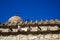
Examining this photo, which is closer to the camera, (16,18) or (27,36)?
(27,36)

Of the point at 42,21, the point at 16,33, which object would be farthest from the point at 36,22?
the point at 16,33

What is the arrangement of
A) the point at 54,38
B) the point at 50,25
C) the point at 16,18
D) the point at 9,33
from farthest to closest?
the point at 16,18, the point at 50,25, the point at 9,33, the point at 54,38

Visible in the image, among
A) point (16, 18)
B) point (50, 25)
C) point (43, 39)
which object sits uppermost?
point (16, 18)

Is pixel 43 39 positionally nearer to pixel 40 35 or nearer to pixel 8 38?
pixel 40 35

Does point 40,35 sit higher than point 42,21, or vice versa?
point 42,21

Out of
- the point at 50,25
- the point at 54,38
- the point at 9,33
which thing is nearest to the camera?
the point at 54,38

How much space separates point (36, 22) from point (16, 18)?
199 inches

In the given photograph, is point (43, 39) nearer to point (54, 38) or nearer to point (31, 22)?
point (54, 38)

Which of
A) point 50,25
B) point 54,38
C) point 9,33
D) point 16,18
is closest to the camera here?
point 54,38

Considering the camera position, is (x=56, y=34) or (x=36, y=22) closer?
(x=56, y=34)

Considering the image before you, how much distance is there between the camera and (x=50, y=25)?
1163 centimetres

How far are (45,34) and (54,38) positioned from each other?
50cm

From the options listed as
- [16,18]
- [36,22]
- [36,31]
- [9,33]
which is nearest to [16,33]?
[9,33]

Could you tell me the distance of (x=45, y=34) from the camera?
294 inches
